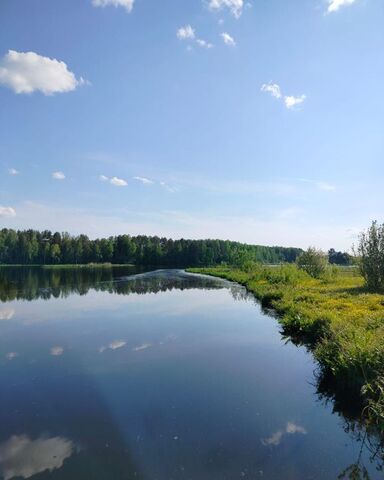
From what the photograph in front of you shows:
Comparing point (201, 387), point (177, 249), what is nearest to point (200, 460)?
point (201, 387)

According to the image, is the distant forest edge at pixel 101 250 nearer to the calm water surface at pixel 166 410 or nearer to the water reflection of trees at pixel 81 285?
the water reflection of trees at pixel 81 285

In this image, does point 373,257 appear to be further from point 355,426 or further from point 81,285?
point 81,285

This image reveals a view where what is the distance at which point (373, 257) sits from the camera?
24.6 meters

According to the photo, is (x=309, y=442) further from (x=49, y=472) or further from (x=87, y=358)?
(x=87, y=358)

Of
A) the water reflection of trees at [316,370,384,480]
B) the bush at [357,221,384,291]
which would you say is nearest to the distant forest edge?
the bush at [357,221,384,291]

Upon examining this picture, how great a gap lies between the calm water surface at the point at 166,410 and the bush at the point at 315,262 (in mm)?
25657

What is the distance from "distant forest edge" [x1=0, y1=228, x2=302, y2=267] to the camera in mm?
122100

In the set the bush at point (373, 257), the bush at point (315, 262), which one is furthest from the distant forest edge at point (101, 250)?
the bush at point (373, 257)

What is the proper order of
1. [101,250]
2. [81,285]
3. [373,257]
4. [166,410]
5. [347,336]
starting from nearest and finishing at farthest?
1. [166,410]
2. [347,336]
3. [373,257]
4. [81,285]
5. [101,250]

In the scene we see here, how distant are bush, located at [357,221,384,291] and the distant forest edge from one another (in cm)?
9242

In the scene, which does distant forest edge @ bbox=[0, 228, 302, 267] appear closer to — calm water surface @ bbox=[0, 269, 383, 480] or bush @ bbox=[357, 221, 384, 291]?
bush @ bbox=[357, 221, 384, 291]

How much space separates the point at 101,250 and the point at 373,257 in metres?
112

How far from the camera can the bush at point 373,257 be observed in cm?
2423

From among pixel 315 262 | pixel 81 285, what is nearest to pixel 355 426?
pixel 315 262
